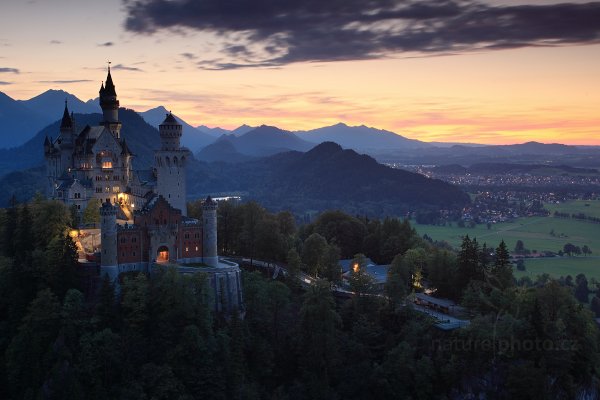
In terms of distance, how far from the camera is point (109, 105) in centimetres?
10300

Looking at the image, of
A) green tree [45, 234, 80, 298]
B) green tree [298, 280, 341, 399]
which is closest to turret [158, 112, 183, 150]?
green tree [45, 234, 80, 298]

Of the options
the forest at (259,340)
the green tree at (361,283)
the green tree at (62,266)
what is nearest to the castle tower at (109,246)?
the forest at (259,340)

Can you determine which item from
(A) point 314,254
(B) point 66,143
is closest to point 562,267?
(A) point 314,254

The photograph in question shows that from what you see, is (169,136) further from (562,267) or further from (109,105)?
(562,267)

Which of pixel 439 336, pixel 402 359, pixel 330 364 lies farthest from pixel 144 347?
pixel 439 336

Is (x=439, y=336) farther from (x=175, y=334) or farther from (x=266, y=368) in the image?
(x=175, y=334)

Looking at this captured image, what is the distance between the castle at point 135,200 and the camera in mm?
79188

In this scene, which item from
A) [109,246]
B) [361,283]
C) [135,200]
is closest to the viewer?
[109,246]

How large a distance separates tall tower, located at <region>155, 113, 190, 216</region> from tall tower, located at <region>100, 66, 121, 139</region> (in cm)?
1595

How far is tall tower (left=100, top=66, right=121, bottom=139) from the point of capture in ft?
335

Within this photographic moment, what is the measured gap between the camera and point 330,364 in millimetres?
75812

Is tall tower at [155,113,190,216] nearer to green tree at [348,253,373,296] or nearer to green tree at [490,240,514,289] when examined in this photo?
green tree at [348,253,373,296]

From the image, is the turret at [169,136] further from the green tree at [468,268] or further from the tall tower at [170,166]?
the green tree at [468,268]

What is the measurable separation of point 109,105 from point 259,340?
50.5 meters
